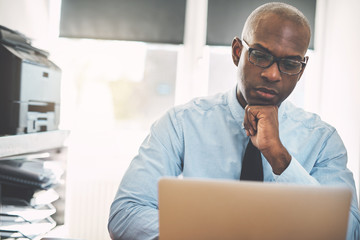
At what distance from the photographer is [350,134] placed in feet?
8.16

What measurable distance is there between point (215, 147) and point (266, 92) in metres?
0.30

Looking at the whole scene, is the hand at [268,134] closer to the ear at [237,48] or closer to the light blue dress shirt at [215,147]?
the light blue dress shirt at [215,147]

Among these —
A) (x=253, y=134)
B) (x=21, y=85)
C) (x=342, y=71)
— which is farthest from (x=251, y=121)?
(x=342, y=71)

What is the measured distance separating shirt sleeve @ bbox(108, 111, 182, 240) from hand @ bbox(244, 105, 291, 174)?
1.00 feet

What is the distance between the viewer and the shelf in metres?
1.66

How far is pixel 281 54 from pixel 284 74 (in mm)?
73

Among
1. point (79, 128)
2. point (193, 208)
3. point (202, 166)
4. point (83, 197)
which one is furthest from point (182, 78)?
point (193, 208)

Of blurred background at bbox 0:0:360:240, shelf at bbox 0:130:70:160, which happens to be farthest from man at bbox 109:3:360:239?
blurred background at bbox 0:0:360:240

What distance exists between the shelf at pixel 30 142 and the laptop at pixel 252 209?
4.09 feet

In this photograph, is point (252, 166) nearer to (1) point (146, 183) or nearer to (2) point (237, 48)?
(1) point (146, 183)

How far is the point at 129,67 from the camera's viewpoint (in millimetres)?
3094

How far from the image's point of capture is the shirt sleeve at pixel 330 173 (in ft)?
3.77

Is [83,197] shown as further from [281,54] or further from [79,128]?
[281,54]

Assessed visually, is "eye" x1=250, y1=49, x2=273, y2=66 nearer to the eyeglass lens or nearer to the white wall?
the eyeglass lens
